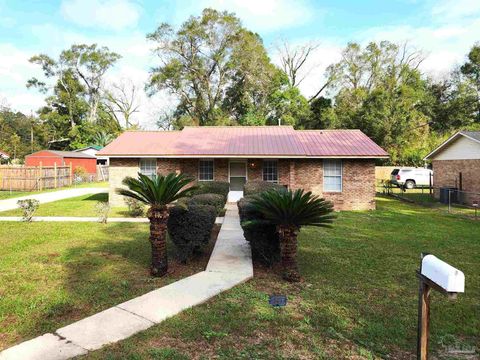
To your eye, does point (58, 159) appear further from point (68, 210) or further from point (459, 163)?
point (459, 163)

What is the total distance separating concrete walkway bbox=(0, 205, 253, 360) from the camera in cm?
372

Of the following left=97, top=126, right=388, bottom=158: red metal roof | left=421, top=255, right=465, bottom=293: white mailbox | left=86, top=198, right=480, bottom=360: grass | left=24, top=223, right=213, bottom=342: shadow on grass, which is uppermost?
left=97, top=126, right=388, bottom=158: red metal roof

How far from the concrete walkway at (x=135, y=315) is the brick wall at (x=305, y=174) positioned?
364 inches

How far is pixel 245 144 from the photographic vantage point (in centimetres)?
1703

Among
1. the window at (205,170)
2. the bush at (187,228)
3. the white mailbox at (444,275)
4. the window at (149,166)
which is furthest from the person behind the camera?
the window at (205,170)

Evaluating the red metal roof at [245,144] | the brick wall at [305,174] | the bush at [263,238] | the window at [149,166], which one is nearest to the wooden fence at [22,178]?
the red metal roof at [245,144]

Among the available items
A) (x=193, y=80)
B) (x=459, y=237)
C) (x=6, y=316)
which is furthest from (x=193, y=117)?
(x=6, y=316)

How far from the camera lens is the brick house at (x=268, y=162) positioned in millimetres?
15633

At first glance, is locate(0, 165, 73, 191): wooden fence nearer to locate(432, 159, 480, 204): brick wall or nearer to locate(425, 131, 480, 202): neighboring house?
locate(425, 131, 480, 202): neighboring house

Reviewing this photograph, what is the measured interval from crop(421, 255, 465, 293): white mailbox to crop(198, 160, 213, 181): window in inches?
549

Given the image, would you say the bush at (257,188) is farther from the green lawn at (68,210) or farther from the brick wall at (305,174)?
the green lawn at (68,210)

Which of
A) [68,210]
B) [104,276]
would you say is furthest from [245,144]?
[104,276]

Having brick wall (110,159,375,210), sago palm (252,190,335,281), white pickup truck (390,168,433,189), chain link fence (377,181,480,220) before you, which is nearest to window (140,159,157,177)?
brick wall (110,159,375,210)

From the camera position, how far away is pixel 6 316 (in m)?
4.62
